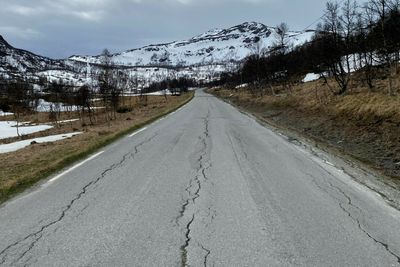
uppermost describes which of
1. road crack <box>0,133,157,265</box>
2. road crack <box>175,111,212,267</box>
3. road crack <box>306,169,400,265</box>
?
road crack <box>0,133,157,265</box>

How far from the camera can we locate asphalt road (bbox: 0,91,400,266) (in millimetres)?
4633

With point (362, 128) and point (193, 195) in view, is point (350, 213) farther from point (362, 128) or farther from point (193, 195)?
point (362, 128)

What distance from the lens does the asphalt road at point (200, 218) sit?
182 inches

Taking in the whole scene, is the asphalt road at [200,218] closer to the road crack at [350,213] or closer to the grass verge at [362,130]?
the road crack at [350,213]

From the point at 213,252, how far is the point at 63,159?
737 centimetres

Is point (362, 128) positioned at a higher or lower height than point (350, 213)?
higher

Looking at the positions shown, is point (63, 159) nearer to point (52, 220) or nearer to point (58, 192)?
point (58, 192)

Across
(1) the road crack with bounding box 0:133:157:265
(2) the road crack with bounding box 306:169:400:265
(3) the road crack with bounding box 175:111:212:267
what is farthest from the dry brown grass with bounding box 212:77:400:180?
(1) the road crack with bounding box 0:133:157:265

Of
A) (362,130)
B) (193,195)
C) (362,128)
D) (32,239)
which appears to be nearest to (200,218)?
(193,195)

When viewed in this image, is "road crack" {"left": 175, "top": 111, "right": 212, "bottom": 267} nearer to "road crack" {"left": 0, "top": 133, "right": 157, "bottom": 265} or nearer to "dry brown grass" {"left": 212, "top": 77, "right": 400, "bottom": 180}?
"road crack" {"left": 0, "top": 133, "right": 157, "bottom": 265}

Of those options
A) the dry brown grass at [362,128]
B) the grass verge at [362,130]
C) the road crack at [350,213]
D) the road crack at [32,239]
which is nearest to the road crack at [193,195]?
the road crack at [32,239]

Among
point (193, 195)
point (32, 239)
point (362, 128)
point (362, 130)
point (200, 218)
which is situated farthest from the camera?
point (362, 128)

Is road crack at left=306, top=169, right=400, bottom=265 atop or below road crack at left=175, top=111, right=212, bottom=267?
below

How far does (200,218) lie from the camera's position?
603cm
